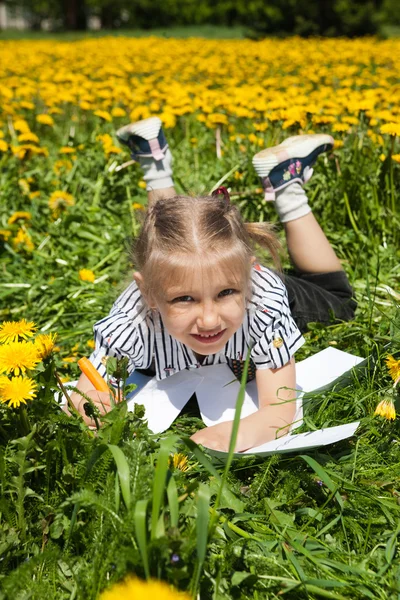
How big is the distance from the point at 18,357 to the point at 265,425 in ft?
2.46

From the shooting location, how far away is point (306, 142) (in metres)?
2.44

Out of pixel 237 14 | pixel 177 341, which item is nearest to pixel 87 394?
pixel 177 341

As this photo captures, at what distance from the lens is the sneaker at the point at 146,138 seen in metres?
2.60

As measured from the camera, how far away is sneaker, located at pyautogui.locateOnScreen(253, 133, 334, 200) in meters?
2.39

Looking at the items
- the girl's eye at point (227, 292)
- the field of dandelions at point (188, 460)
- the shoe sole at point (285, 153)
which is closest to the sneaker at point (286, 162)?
the shoe sole at point (285, 153)

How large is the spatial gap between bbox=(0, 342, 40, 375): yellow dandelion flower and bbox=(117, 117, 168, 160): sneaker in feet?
4.84

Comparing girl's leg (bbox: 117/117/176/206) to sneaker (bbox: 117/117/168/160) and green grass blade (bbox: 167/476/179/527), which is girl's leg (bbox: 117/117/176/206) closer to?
sneaker (bbox: 117/117/168/160)

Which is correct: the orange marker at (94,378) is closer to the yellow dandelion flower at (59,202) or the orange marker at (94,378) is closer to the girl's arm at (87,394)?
the girl's arm at (87,394)

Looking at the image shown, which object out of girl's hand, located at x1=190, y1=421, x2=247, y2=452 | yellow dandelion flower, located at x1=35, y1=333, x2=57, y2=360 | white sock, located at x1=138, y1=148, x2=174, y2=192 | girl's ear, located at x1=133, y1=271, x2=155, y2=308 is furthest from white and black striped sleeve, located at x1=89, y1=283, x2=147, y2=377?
white sock, located at x1=138, y1=148, x2=174, y2=192

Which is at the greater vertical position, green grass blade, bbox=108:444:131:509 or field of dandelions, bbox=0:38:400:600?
green grass blade, bbox=108:444:131:509

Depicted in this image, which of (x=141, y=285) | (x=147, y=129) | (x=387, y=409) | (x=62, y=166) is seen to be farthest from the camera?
(x=62, y=166)

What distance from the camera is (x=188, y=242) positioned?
1688 millimetres

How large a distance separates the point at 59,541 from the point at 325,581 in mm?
527

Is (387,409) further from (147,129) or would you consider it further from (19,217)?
(19,217)
